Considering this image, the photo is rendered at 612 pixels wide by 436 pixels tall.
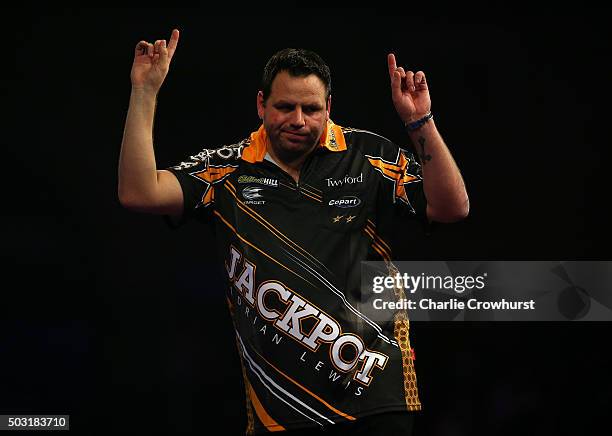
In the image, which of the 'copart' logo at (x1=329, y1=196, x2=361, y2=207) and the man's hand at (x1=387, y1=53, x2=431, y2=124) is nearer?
the man's hand at (x1=387, y1=53, x2=431, y2=124)

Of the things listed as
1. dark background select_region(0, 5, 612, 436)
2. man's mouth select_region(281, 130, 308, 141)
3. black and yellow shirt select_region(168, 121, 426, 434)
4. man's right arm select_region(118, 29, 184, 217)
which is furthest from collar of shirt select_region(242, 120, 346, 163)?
dark background select_region(0, 5, 612, 436)

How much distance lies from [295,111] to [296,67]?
0.13 metres

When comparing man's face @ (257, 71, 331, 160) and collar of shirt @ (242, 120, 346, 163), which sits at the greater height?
man's face @ (257, 71, 331, 160)

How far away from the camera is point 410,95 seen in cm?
244

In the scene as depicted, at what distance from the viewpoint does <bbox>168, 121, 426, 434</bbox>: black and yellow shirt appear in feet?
8.21

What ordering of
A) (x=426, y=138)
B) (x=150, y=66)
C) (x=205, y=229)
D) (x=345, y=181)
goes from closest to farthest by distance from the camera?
(x=426, y=138)
(x=150, y=66)
(x=345, y=181)
(x=205, y=229)

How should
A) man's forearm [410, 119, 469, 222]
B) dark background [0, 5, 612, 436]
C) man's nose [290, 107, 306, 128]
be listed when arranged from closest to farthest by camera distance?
1. man's forearm [410, 119, 469, 222]
2. man's nose [290, 107, 306, 128]
3. dark background [0, 5, 612, 436]

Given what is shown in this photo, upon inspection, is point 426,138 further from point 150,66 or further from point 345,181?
point 150,66

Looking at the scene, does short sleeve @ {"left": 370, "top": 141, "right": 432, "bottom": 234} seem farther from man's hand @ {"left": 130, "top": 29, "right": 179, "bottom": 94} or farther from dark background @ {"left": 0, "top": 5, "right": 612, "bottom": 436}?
dark background @ {"left": 0, "top": 5, "right": 612, "bottom": 436}

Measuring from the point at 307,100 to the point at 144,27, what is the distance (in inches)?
70.9

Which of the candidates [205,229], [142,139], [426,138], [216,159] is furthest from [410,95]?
[205,229]

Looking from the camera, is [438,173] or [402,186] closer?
[438,173]

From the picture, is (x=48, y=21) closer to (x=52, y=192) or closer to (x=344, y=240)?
(x=52, y=192)

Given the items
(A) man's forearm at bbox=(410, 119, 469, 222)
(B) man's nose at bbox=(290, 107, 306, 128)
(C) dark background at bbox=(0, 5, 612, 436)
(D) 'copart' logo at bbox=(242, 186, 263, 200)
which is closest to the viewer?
(A) man's forearm at bbox=(410, 119, 469, 222)
